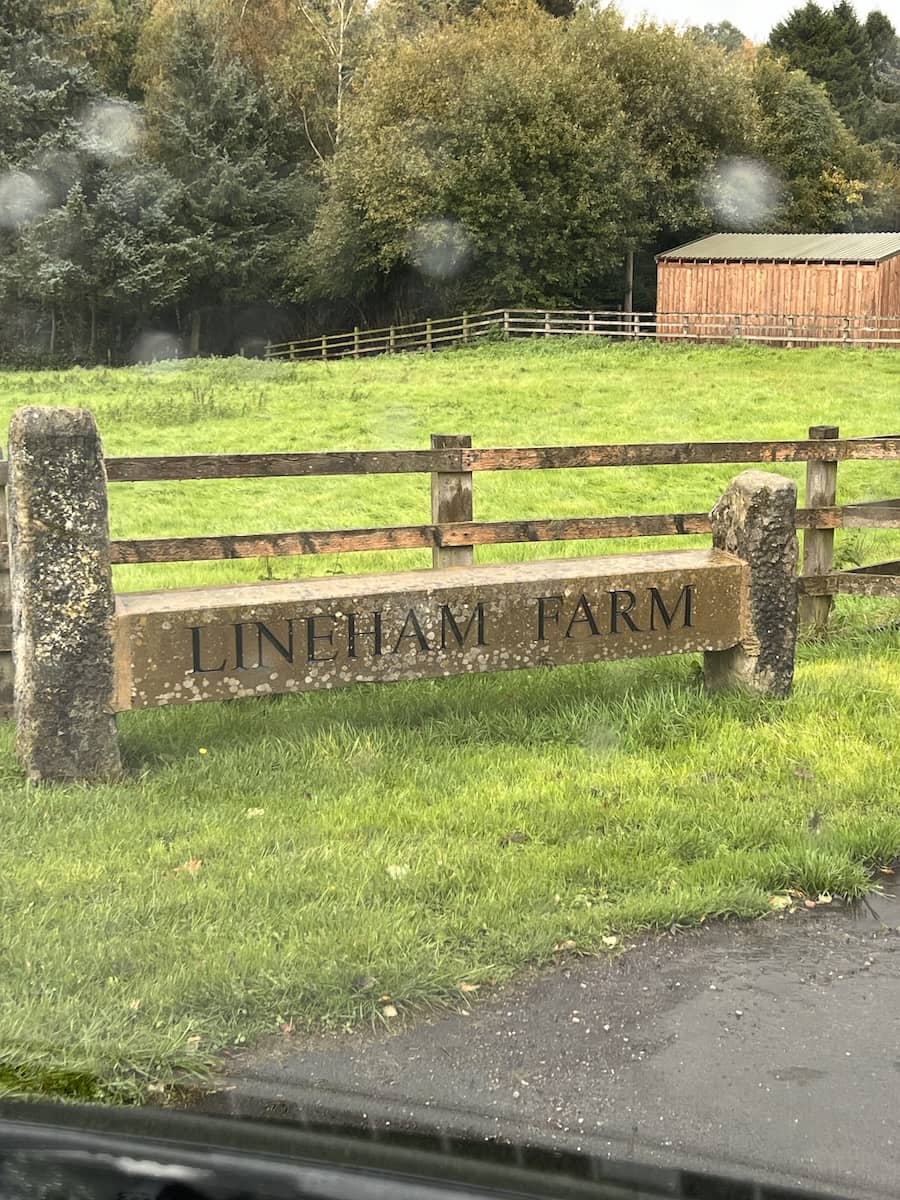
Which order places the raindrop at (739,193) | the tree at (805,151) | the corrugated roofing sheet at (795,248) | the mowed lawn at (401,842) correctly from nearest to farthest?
the mowed lawn at (401,842) < the corrugated roofing sheet at (795,248) < the raindrop at (739,193) < the tree at (805,151)

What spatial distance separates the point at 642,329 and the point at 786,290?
606 centimetres

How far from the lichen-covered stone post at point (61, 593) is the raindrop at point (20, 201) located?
43660 millimetres

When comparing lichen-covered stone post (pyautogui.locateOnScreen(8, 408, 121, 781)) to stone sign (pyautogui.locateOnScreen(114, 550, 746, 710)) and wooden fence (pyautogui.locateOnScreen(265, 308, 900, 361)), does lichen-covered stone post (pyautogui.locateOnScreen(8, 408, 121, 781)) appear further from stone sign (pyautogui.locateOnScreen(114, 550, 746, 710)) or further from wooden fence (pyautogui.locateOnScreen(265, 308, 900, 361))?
wooden fence (pyautogui.locateOnScreen(265, 308, 900, 361))

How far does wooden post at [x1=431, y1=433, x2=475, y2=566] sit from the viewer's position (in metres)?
6.83

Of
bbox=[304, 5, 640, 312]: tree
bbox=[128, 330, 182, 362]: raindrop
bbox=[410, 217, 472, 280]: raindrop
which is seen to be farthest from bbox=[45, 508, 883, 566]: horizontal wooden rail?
bbox=[128, 330, 182, 362]: raindrop

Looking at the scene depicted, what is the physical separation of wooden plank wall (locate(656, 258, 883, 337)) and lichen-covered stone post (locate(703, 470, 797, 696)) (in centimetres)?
3331

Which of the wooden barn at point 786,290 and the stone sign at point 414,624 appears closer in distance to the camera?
the stone sign at point 414,624

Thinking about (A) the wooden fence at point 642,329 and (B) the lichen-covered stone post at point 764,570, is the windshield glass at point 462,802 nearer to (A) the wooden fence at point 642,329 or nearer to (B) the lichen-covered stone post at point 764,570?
(B) the lichen-covered stone post at point 764,570

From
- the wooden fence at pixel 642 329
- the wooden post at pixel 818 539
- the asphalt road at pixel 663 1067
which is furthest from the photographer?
the wooden fence at pixel 642 329

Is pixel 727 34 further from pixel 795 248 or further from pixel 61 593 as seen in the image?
pixel 61 593

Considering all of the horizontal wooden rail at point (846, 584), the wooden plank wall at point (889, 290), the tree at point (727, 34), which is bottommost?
A: the horizontal wooden rail at point (846, 584)

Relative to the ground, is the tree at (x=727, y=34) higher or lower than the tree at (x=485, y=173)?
higher

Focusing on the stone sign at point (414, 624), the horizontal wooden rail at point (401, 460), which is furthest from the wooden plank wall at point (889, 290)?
the stone sign at point (414, 624)

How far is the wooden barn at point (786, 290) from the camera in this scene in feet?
124
